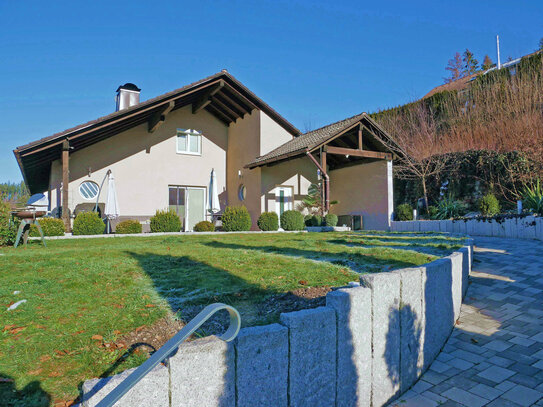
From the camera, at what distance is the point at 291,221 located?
13.2 metres

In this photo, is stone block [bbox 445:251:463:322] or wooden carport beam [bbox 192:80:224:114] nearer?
stone block [bbox 445:251:463:322]

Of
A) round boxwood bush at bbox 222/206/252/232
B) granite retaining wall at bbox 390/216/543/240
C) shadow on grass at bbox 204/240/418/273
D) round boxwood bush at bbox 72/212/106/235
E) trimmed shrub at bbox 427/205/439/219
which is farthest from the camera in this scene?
trimmed shrub at bbox 427/205/439/219

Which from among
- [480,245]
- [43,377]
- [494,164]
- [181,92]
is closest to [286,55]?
[181,92]

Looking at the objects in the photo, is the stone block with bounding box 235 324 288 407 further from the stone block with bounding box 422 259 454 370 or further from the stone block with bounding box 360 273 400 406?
the stone block with bounding box 422 259 454 370

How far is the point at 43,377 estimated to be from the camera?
187 cm

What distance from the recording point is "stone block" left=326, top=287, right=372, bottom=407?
80.7 inches

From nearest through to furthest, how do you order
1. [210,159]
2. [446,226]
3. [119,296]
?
[119,296], [446,226], [210,159]

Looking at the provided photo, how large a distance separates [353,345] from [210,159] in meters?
14.6

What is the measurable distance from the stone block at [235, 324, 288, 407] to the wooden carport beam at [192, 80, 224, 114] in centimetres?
1365

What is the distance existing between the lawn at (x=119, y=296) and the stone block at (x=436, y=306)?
35.6 inches

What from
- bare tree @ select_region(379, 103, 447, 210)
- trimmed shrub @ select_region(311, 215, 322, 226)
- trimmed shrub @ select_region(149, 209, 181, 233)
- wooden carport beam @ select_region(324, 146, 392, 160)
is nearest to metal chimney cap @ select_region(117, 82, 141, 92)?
trimmed shrub @ select_region(149, 209, 181, 233)

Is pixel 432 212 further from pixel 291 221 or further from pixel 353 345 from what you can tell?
pixel 353 345

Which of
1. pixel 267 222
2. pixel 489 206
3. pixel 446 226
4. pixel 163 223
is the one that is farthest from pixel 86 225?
pixel 489 206

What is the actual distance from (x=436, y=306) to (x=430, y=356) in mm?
435
